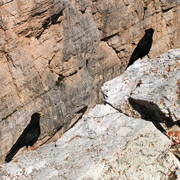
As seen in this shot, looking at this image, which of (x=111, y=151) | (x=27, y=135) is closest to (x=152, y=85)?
(x=111, y=151)

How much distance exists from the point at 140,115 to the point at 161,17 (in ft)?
30.6

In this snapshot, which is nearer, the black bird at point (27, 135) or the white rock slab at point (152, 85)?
the white rock slab at point (152, 85)

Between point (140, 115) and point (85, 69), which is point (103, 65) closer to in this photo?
point (85, 69)

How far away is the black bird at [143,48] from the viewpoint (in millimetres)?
12547

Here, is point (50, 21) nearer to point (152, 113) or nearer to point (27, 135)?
point (27, 135)

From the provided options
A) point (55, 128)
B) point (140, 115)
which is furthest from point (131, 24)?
point (140, 115)

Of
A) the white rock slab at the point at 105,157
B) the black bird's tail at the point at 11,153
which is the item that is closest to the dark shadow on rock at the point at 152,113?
the white rock slab at the point at 105,157

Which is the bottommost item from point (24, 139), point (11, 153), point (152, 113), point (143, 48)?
point (11, 153)

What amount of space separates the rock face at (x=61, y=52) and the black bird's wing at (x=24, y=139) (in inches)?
13.2

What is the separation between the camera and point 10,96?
9219 mm

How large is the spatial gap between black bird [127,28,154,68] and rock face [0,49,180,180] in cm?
599

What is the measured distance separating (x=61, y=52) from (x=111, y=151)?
243 inches

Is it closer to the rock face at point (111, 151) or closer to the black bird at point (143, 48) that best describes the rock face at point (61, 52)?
the black bird at point (143, 48)

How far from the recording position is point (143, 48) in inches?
494
